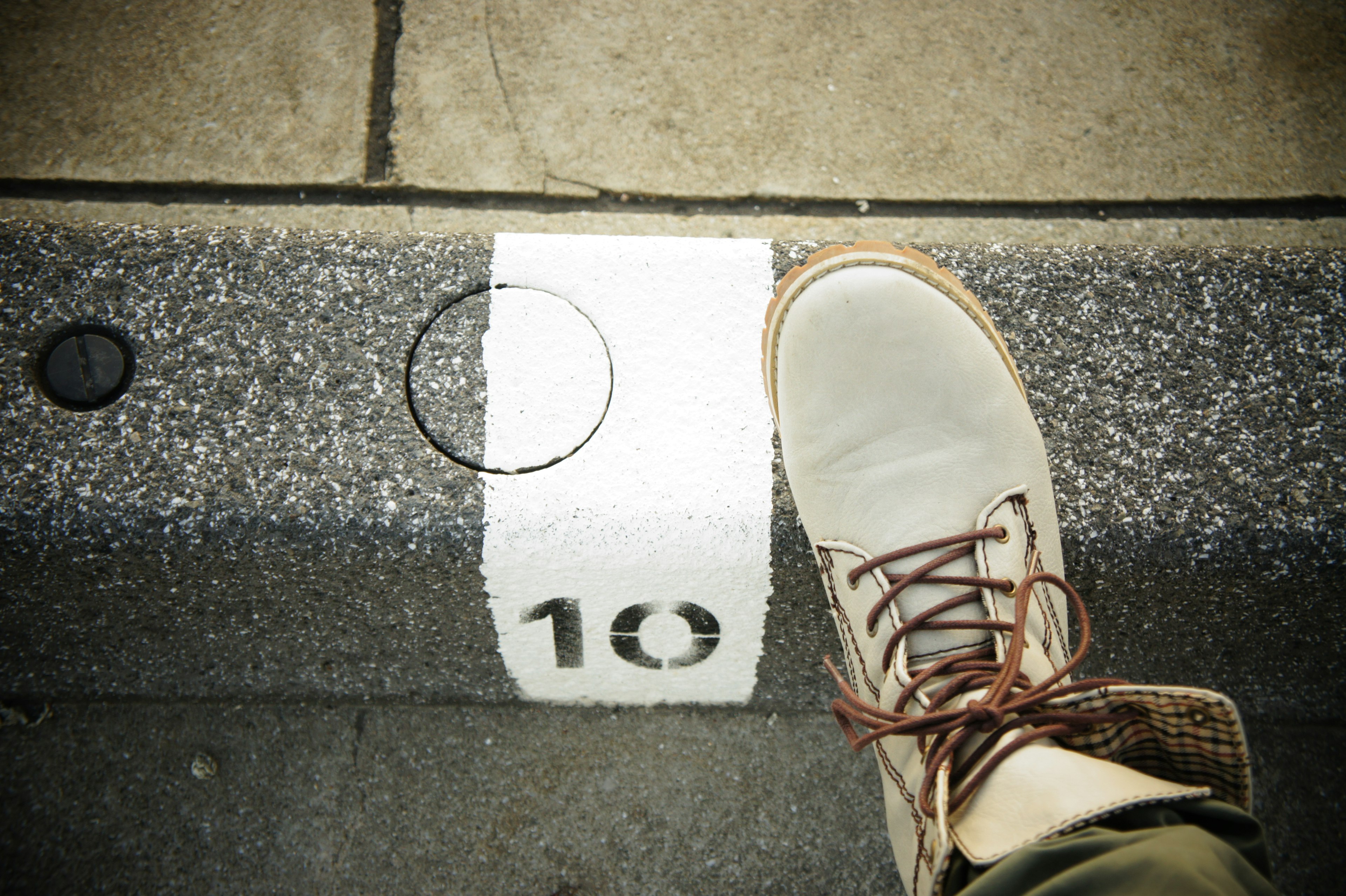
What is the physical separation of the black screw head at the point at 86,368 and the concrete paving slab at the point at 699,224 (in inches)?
22.2

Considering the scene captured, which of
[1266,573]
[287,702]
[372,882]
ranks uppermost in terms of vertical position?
[1266,573]

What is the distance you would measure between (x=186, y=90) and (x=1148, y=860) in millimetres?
2440

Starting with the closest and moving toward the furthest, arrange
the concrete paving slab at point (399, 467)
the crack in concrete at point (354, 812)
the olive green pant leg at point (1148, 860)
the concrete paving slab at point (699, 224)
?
the olive green pant leg at point (1148, 860), the concrete paving slab at point (399, 467), the crack in concrete at point (354, 812), the concrete paving slab at point (699, 224)

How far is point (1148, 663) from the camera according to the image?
133 cm

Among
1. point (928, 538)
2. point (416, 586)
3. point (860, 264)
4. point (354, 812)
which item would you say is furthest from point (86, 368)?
point (928, 538)

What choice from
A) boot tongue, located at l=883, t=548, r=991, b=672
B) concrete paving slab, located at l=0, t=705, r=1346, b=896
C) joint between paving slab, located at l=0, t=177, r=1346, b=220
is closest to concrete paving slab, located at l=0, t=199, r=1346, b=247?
joint between paving slab, located at l=0, t=177, r=1346, b=220

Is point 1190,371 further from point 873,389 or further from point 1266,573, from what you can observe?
point 873,389

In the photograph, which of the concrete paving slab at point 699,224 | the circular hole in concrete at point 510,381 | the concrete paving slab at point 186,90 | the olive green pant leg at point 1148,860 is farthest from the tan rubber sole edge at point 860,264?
the concrete paving slab at point 186,90

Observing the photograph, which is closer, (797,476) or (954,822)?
(954,822)

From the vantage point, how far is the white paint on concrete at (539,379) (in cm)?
120

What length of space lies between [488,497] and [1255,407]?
131 cm

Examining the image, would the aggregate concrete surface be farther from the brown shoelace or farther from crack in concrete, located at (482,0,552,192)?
crack in concrete, located at (482,0,552,192)

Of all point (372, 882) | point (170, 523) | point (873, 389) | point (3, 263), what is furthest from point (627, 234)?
point (372, 882)

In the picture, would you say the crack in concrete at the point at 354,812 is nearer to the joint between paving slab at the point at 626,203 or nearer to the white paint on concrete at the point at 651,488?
the white paint on concrete at the point at 651,488
